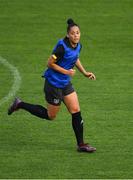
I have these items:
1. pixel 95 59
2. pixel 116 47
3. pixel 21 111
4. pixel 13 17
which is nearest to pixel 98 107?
pixel 21 111

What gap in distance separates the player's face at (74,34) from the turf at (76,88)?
168cm

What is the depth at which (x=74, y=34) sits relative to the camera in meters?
11.1

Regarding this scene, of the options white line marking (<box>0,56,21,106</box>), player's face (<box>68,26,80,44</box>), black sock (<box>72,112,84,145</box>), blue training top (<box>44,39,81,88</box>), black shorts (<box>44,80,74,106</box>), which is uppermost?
player's face (<box>68,26,80,44</box>)

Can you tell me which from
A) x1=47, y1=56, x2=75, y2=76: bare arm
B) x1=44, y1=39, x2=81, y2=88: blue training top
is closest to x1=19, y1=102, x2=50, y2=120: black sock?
x1=44, y1=39, x2=81, y2=88: blue training top

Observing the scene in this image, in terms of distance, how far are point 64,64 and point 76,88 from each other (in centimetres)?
457

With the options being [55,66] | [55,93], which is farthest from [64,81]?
[55,66]

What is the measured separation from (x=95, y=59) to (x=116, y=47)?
1.49 m

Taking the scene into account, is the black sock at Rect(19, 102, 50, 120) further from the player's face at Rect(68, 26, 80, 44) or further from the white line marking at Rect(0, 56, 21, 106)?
the white line marking at Rect(0, 56, 21, 106)

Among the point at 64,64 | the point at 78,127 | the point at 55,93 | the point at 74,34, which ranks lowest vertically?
the point at 78,127

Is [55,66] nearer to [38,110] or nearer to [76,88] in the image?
[38,110]

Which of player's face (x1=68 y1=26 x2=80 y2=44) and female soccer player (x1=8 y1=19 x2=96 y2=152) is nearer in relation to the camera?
player's face (x1=68 y1=26 x2=80 y2=44)

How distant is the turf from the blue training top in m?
1.03

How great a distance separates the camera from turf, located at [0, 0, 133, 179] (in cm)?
1085

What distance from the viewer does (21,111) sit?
46.0ft
